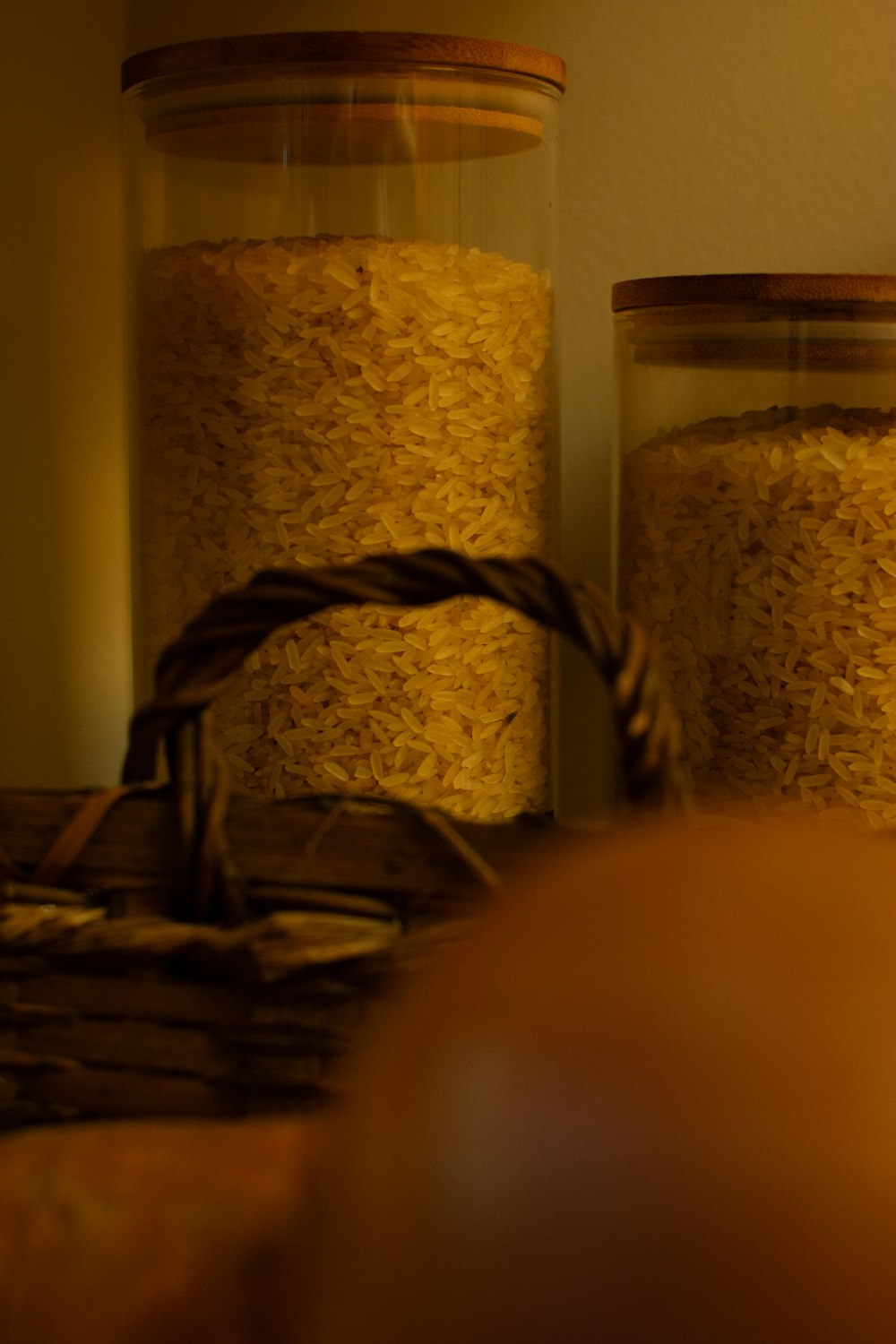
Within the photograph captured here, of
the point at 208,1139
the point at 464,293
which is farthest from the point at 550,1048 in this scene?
the point at 464,293

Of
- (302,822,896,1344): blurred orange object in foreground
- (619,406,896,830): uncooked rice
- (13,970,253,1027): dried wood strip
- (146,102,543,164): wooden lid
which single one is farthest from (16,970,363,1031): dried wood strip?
(146,102,543,164): wooden lid

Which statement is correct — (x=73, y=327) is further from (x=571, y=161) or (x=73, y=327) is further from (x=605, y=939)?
(x=605, y=939)

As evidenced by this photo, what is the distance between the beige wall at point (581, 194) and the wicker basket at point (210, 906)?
288mm

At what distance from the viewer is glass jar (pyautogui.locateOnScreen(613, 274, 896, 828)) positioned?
0.50 m

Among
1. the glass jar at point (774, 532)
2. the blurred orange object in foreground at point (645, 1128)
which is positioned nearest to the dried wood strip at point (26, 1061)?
the blurred orange object in foreground at point (645, 1128)

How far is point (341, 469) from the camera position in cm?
50

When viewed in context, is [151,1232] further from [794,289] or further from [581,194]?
[581,194]

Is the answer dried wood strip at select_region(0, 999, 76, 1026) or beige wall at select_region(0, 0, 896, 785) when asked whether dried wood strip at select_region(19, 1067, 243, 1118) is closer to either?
dried wood strip at select_region(0, 999, 76, 1026)

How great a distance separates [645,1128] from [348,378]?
360 millimetres

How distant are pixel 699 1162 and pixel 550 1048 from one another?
2 centimetres

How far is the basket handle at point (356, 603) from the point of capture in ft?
0.88

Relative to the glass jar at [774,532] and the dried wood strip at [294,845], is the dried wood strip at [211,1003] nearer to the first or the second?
the dried wood strip at [294,845]

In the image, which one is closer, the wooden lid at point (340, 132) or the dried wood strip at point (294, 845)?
the dried wood strip at point (294, 845)

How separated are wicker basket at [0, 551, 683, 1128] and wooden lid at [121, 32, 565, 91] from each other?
28 cm
